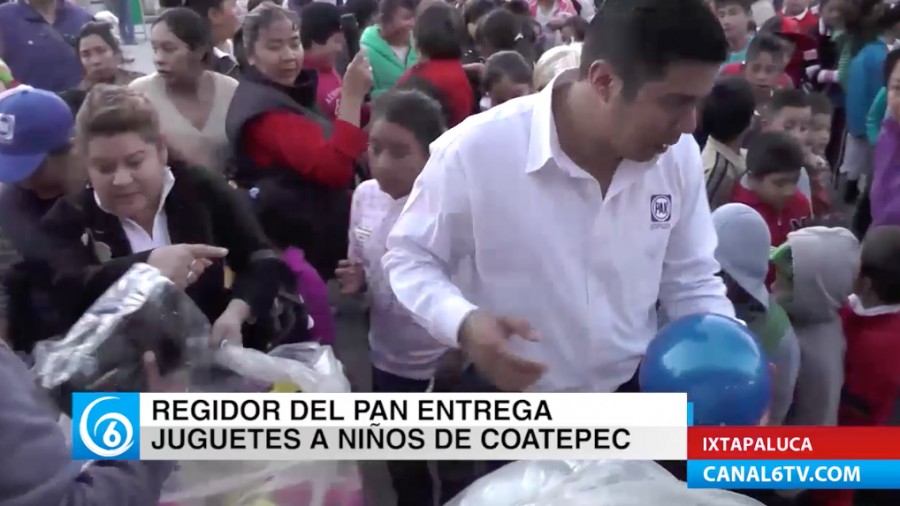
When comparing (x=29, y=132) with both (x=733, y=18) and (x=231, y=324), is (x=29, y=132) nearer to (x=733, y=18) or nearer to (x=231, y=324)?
(x=231, y=324)

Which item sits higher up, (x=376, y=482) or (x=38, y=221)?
(x=38, y=221)

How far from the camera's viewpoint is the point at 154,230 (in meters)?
1.87

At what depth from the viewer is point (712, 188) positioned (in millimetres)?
2812

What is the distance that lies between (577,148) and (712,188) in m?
1.33

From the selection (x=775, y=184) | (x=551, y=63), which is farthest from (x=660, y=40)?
(x=551, y=63)

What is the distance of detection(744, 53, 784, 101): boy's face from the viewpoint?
4.05 meters

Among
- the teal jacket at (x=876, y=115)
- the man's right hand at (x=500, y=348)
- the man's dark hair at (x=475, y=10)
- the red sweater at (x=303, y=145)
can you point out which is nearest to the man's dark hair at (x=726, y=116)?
the red sweater at (x=303, y=145)

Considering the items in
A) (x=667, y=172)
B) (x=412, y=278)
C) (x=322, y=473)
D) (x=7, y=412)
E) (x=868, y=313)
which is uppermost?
(x=7, y=412)

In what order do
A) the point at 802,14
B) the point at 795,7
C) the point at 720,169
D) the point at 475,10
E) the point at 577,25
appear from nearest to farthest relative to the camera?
the point at 720,169
the point at 475,10
the point at 577,25
the point at 802,14
the point at 795,7

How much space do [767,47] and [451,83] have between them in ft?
4.70

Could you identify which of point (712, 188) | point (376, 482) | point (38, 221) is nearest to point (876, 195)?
point (712, 188)

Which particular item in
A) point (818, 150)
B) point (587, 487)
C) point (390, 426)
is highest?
point (587, 487)

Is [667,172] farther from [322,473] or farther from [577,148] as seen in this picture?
[322,473]

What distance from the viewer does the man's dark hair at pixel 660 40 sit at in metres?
1.46
